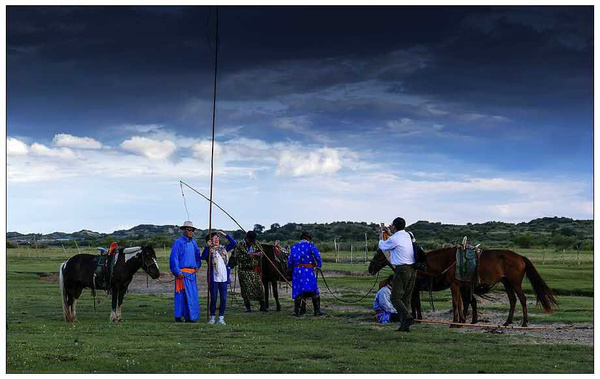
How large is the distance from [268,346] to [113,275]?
5.07m

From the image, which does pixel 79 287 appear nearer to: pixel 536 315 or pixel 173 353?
pixel 173 353

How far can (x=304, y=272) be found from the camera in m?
17.3

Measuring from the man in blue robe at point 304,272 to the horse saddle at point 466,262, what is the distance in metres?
3.24

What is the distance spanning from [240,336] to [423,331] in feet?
11.0

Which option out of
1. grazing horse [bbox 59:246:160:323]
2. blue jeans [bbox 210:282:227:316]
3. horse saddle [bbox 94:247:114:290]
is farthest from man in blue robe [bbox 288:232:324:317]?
horse saddle [bbox 94:247:114:290]

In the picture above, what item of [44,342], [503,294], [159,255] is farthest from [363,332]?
[159,255]

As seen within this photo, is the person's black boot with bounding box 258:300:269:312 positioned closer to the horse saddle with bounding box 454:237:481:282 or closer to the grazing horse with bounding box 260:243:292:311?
the grazing horse with bounding box 260:243:292:311

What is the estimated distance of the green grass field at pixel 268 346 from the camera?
33.7ft

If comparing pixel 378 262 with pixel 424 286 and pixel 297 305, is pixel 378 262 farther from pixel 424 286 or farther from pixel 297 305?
pixel 297 305

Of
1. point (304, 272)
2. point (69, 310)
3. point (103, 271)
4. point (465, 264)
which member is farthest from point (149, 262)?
point (465, 264)

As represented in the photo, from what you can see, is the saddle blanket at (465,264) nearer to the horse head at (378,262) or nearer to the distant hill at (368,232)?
the horse head at (378,262)

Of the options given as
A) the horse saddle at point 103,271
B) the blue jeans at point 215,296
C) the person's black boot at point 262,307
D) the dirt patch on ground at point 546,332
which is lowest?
the dirt patch on ground at point 546,332

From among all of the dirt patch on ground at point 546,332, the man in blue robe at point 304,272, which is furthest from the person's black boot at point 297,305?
the dirt patch on ground at point 546,332

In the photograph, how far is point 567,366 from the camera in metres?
10.6
